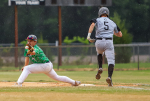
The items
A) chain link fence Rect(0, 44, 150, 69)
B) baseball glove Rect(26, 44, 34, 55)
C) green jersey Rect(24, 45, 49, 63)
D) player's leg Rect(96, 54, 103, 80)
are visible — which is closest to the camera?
baseball glove Rect(26, 44, 34, 55)

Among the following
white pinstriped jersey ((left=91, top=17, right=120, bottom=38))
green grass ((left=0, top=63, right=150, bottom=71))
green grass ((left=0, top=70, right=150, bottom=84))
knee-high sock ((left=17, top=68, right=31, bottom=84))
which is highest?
white pinstriped jersey ((left=91, top=17, right=120, bottom=38))

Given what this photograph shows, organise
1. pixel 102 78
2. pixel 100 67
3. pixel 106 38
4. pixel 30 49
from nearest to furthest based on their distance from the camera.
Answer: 1. pixel 30 49
2. pixel 106 38
3. pixel 100 67
4. pixel 102 78

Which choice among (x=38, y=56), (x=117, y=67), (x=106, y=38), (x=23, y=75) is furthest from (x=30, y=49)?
(x=117, y=67)

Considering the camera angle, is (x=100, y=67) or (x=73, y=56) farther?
(x=73, y=56)

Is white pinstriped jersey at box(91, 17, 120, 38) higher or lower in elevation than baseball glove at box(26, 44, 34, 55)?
higher

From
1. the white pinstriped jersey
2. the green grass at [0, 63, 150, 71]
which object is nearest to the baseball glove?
the white pinstriped jersey

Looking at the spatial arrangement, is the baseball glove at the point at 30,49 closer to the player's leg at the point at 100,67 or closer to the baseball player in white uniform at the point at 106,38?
the baseball player in white uniform at the point at 106,38

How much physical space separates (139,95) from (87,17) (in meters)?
44.0

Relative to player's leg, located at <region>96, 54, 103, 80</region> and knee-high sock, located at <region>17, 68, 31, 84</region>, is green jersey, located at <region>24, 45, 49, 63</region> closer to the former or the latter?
knee-high sock, located at <region>17, 68, 31, 84</region>

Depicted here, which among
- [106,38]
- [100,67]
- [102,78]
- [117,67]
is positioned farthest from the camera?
[117,67]

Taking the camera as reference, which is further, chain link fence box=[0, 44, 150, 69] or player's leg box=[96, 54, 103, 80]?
chain link fence box=[0, 44, 150, 69]

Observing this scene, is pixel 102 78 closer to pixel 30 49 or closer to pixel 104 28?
pixel 104 28

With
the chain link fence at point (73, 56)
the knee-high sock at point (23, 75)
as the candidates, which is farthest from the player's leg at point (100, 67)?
the chain link fence at point (73, 56)

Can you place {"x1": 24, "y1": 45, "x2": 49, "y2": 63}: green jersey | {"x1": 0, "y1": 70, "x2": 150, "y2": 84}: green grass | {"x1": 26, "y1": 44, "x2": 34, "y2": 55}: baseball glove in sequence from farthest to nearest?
{"x1": 0, "y1": 70, "x2": 150, "y2": 84}: green grass
{"x1": 24, "y1": 45, "x2": 49, "y2": 63}: green jersey
{"x1": 26, "y1": 44, "x2": 34, "y2": 55}: baseball glove
